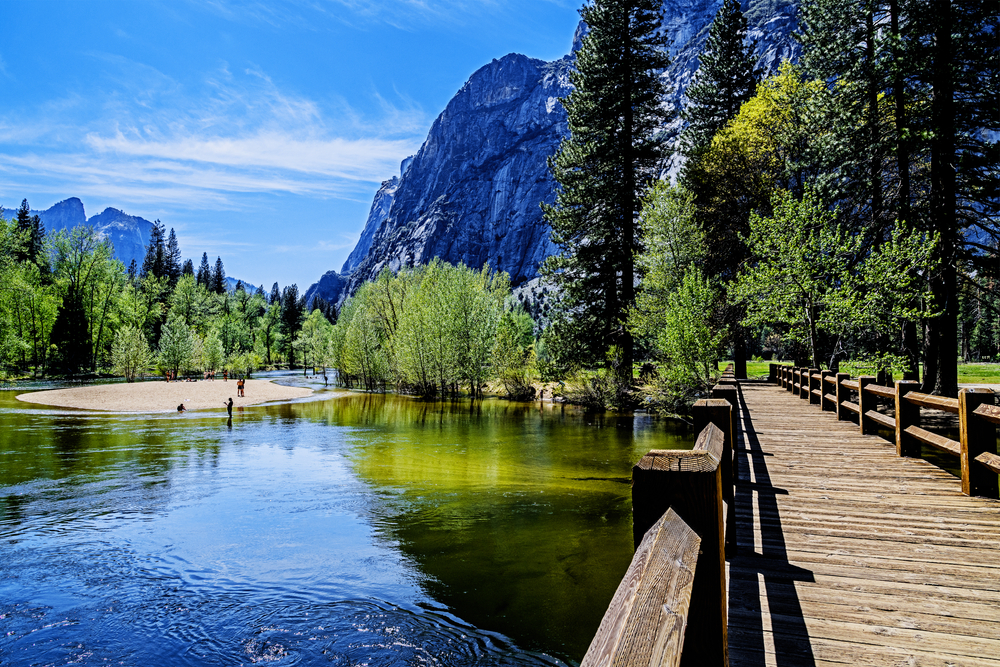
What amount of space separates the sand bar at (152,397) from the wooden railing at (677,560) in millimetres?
40463

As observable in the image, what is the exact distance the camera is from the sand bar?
37125 millimetres

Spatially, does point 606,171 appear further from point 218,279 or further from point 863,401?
point 218,279

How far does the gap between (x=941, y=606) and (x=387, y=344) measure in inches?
1878

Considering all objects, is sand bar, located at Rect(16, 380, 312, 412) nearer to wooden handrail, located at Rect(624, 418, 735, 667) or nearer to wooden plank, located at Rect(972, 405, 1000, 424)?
wooden plank, located at Rect(972, 405, 1000, 424)

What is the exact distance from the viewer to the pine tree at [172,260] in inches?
4093

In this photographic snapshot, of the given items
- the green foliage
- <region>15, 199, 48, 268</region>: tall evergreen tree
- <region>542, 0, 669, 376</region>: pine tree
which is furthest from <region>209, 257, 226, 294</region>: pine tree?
<region>542, 0, 669, 376</region>: pine tree

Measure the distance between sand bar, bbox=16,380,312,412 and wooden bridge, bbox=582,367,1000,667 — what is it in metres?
38.1

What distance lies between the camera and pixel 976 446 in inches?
257

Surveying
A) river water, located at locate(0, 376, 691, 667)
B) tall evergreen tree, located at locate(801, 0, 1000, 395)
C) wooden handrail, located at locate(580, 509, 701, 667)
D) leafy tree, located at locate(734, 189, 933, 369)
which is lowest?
river water, located at locate(0, 376, 691, 667)

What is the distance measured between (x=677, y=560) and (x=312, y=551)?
10.4 metres

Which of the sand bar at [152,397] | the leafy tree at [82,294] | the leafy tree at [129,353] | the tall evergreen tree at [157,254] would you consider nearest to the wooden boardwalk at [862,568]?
the sand bar at [152,397]

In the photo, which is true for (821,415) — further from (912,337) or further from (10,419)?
(10,419)

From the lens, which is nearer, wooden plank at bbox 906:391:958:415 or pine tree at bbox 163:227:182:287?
wooden plank at bbox 906:391:958:415

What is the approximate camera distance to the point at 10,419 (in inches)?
1127
